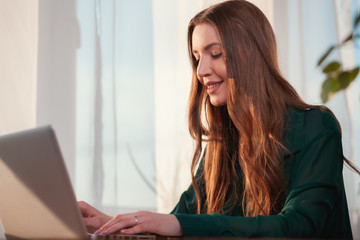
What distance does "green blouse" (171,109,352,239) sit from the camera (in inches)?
38.4

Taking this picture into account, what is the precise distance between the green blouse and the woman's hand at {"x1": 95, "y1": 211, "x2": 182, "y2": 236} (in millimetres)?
23

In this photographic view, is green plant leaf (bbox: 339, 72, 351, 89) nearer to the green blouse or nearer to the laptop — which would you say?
the green blouse

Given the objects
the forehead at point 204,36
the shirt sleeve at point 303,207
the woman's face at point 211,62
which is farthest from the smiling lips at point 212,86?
the shirt sleeve at point 303,207

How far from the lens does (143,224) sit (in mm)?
885

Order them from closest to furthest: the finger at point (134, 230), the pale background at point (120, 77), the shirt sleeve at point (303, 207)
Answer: the finger at point (134, 230)
the shirt sleeve at point (303, 207)
the pale background at point (120, 77)

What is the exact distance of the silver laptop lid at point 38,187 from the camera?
76cm

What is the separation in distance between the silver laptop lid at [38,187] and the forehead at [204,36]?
2.41ft

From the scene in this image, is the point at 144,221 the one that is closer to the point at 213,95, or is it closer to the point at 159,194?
the point at 213,95

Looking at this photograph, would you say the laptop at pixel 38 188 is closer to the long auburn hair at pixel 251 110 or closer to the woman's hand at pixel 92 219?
the woman's hand at pixel 92 219

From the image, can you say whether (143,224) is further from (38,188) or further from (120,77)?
(120,77)

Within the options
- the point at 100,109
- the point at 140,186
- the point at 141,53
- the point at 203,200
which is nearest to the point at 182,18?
the point at 141,53

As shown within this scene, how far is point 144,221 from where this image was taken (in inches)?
35.0

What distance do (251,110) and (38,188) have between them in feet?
2.32

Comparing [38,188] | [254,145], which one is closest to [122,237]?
[38,188]
